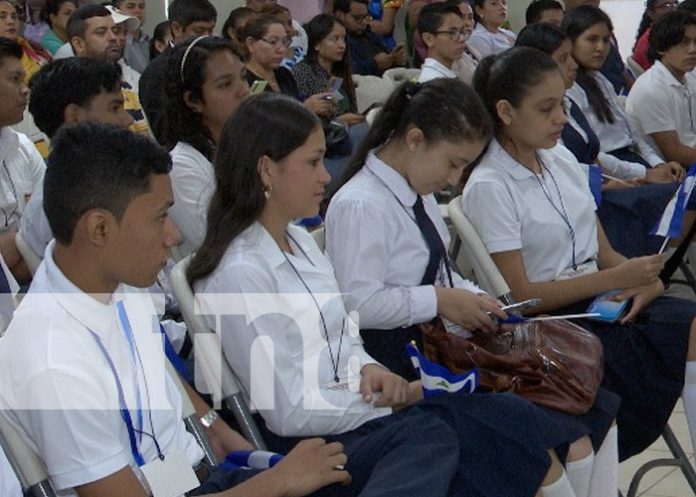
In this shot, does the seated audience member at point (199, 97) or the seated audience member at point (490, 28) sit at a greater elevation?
the seated audience member at point (199, 97)

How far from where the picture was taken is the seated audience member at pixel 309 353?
205cm

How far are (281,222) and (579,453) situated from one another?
0.75 metres

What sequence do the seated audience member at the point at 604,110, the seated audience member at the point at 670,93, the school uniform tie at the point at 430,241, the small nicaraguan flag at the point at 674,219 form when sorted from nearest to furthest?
1. the school uniform tie at the point at 430,241
2. the small nicaraguan flag at the point at 674,219
3. the seated audience member at the point at 604,110
4. the seated audience member at the point at 670,93

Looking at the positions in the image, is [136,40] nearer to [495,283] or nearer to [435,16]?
[435,16]

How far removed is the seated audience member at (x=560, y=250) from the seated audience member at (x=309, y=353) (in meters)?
0.60

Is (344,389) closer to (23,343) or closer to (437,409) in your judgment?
(437,409)

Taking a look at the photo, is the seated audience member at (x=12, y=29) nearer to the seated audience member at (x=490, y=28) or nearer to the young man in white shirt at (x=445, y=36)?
the young man in white shirt at (x=445, y=36)

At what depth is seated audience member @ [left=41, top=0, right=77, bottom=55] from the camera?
19.7 feet

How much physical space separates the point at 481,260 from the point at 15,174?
1.42 metres

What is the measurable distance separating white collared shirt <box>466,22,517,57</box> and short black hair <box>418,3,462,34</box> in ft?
2.77

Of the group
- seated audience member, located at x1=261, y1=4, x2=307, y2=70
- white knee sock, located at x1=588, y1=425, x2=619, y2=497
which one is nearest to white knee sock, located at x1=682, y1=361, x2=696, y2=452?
white knee sock, located at x1=588, y1=425, x2=619, y2=497

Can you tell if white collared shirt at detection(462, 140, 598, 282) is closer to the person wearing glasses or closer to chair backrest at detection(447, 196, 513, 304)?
chair backrest at detection(447, 196, 513, 304)

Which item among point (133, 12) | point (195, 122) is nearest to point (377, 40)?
point (133, 12)

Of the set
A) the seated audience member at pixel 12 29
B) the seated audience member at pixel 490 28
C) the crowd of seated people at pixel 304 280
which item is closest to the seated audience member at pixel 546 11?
the seated audience member at pixel 490 28
